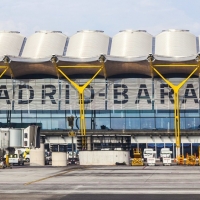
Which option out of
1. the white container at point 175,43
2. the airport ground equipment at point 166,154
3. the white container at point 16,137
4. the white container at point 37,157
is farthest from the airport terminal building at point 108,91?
the white container at point 16,137

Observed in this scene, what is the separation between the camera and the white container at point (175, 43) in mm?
122688

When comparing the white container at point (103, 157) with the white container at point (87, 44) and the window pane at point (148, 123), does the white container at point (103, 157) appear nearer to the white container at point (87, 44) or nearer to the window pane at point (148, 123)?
the window pane at point (148, 123)

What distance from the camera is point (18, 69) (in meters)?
122

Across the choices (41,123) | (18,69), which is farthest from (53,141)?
(18,69)

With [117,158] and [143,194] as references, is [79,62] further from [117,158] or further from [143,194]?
[143,194]

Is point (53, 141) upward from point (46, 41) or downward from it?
downward

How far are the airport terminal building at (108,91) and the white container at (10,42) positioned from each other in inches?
12.9

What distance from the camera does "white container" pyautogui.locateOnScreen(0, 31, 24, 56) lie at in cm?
12731

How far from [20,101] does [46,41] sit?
12930 millimetres

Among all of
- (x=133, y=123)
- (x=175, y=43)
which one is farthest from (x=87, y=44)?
(x=133, y=123)

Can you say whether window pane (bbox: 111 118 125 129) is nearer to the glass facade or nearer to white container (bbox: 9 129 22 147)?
the glass facade

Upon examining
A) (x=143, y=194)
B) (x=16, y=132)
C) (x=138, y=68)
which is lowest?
(x=143, y=194)

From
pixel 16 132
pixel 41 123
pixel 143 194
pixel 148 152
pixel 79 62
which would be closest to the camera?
pixel 143 194

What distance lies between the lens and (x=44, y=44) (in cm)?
12738
